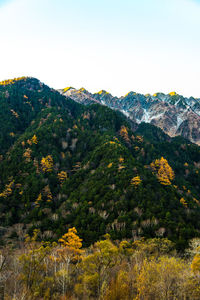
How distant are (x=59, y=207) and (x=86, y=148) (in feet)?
206

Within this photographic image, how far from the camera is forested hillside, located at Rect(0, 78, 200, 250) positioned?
5988cm

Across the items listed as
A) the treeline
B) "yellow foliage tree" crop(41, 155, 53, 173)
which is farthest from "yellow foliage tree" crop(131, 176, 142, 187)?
"yellow foliage tree" crop(41, 155, 53, 173)

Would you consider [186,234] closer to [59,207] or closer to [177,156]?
[59,207]

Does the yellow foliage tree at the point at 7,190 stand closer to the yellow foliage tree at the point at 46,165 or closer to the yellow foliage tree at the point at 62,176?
the yellow foliage tree at the point at 46,165

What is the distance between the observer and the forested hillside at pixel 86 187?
59.9 m

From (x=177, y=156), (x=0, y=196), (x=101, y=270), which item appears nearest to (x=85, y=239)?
(x=101, y=270)

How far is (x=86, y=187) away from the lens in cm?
9012

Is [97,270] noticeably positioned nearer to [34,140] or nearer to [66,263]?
[66,263]

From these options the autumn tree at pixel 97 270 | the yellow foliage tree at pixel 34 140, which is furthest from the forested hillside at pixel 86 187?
the autumn tree at pixel 97 270

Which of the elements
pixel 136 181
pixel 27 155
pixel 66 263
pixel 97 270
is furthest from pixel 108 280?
pixel 27 155

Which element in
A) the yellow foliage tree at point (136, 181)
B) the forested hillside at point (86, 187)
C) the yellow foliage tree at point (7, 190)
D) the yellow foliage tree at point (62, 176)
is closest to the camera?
the forested hillside at point (86, 187)

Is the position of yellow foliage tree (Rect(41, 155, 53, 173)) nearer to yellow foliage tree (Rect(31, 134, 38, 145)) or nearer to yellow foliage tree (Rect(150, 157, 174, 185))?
yellow foliage tree (Rect(31, 134, 38, 145))

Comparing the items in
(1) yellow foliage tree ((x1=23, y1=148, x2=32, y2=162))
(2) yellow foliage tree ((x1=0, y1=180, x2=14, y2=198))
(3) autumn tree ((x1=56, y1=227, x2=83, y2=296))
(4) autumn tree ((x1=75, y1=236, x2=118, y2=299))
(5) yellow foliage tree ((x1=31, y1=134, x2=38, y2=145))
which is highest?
(5) yellow foliage tree ((x1=31, y1=134, x2=38, y2=145))

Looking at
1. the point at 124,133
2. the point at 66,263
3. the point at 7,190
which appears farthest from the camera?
the point at 124,133
